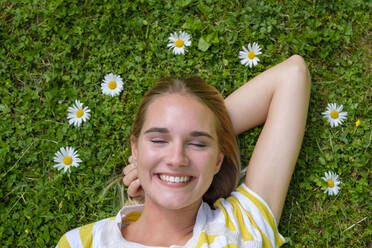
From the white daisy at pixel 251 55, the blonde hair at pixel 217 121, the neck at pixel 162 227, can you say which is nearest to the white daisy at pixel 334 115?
the white daisy at pixel 251 55

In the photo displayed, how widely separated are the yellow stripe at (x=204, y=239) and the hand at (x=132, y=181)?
751 mm

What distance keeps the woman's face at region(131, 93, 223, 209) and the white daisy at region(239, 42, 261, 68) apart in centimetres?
123

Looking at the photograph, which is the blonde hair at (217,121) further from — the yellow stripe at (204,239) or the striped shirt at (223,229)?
the yellow stripe at (204,239)

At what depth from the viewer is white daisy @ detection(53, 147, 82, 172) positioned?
357 cm

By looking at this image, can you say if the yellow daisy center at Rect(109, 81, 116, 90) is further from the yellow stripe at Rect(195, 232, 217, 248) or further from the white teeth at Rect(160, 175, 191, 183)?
the yellow stripe at Rect(195, 232, 217, 248)

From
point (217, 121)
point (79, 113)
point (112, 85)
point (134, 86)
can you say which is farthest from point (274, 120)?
point (79, 113)

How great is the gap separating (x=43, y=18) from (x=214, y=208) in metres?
2.40

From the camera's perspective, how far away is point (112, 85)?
3.73 metres

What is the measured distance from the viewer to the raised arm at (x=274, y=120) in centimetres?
299

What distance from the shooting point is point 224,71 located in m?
3.73

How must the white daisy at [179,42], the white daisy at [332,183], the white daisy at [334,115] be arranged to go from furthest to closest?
the white daisy at [179,42]
the white daisy at [334,115]
the white daisy at [332,183]

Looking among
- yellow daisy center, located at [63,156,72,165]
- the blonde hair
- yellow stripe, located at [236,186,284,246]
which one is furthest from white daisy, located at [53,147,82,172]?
yellow stripe, located at [236,186,284,246]

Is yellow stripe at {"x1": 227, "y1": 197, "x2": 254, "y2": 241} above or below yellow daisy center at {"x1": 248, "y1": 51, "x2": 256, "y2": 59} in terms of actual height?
below

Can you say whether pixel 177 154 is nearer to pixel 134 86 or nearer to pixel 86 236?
pixel 86 236
